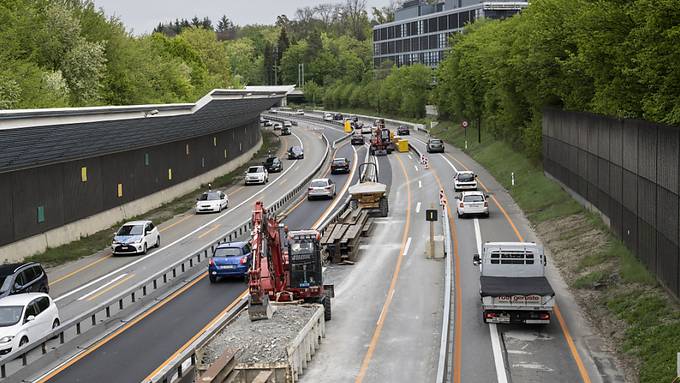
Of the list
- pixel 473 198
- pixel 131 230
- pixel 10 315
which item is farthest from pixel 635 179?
pixel 131 230

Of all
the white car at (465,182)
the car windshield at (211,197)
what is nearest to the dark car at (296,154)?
the white car at (465,182)

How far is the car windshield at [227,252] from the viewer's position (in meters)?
35.6

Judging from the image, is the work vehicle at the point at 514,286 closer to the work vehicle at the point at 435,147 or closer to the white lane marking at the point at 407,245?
the white lane marking at the point at 407,245

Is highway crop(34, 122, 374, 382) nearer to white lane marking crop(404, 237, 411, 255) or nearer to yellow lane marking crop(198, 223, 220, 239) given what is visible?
white lane marking crop(404, 237, 411, 255)

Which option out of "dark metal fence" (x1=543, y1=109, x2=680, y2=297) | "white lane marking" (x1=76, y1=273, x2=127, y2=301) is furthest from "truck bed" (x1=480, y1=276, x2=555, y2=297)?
"white lane marking" (x1=76, y1=273, x2=127, y2=301)

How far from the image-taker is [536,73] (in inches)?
2307

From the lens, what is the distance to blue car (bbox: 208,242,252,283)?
3484cm

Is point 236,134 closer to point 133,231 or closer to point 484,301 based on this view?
point 133,231

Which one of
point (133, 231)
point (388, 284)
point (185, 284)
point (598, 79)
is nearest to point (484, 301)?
point (388, 284)

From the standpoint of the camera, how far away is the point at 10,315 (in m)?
25.0

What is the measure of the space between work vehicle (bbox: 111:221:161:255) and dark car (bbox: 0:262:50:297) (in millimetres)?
10617

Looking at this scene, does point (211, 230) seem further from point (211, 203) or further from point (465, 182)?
point (465, 182)

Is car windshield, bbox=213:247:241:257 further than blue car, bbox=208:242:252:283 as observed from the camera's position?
Yes

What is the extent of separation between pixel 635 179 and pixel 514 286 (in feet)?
27.1
